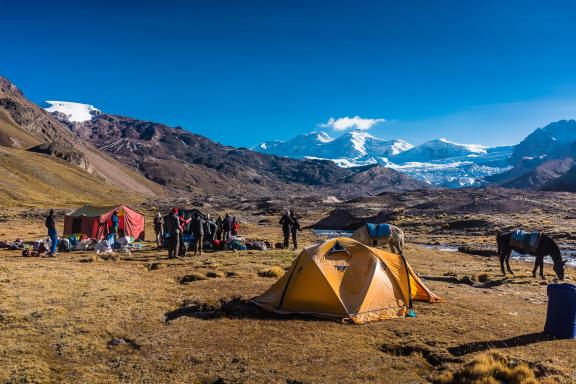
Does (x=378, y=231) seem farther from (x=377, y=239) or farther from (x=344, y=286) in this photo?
(x=344, y=286)

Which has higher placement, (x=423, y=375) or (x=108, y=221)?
(x=108, y=221)

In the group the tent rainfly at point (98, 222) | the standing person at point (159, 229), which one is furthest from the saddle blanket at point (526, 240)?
the tent rainfly at point (98, 222)

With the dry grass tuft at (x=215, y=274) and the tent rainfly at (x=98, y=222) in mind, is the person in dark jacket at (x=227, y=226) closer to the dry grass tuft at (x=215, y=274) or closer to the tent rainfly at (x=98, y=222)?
the tent rainfly at (x=98, y=222)

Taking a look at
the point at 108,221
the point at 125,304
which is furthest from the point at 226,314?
the point at 108,221

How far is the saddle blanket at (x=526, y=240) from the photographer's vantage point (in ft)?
76.7

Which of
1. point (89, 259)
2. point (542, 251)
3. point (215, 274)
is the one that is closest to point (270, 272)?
point (215, 274)

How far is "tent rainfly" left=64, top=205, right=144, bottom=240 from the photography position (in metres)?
35.8

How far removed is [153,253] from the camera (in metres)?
29.9

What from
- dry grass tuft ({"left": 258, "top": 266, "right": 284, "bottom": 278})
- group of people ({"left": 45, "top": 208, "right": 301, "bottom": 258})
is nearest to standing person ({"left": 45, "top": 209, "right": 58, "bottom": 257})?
group of people ({"left": 45, "top": 208, "right": 301, "bottom": 258})

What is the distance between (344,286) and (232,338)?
166 inches

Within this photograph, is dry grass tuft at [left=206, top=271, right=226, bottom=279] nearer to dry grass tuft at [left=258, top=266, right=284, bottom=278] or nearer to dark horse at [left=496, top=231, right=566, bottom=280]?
dry grass tuft at [left=258, top=266, right=284, bottom=278]

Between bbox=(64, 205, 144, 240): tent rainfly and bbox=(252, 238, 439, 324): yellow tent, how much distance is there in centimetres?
2463

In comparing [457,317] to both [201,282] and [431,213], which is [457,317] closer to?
[201,282]

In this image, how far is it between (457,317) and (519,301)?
4.74 m
